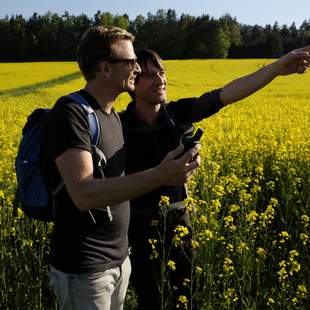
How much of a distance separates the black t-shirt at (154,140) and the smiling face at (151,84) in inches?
3.0

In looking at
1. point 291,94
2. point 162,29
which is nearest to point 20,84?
point 291,94

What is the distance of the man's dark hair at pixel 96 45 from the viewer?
6.78 ft

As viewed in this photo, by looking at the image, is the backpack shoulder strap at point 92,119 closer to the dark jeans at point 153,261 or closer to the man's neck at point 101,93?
the man's neck at point 101,93

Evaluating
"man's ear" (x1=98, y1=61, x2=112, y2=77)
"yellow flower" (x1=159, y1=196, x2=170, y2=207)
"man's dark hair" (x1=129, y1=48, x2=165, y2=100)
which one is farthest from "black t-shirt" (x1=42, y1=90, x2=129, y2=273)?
"man's dark hair" (x1=129, y1=48, x2=165, y2=100)

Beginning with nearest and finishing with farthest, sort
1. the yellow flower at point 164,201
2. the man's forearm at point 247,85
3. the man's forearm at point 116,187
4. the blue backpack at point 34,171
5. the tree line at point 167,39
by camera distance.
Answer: the man's forearm at point 116,187
the blue backpack at point 34,171
the yellow flower at point 164,201
the man's forearm at point 247,85
the tree line at point 167,39

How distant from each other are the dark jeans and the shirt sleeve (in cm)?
104

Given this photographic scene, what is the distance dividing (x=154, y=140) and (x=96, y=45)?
0.88 meters

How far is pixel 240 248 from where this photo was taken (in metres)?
2.82

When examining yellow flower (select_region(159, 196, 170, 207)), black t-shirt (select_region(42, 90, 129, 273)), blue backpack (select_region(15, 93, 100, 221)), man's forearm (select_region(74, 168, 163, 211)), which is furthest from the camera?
yellow flower (select_region(159, 196, 170, 207))

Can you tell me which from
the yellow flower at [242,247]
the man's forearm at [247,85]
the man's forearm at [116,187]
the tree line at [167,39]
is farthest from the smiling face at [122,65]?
the tree line at [167,39]

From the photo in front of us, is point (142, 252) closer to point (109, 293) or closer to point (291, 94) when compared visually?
point (109, 293)

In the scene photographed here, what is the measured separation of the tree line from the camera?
63.0 m

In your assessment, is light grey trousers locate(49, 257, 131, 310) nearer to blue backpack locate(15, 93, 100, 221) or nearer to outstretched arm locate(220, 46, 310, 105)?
blue backpack locate(15, 93, 100, 221)

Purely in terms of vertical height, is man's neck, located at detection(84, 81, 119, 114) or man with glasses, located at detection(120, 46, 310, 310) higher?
man's neck, located at detection(84, 81, 119, 114)
